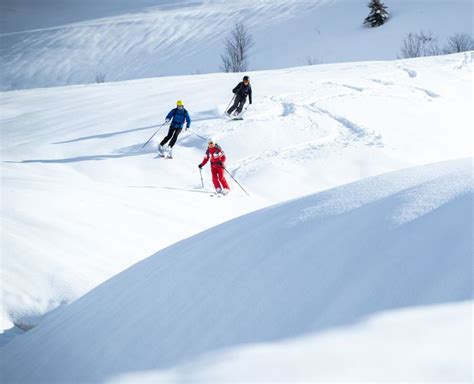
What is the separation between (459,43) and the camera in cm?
3547

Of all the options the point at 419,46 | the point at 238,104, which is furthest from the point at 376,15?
the point at 238,104

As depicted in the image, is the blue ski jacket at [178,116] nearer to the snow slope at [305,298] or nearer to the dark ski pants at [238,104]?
the dark ski pants at [238,104]

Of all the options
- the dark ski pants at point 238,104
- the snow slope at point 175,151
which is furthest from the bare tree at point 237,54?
the dark ski pants at point 238,104

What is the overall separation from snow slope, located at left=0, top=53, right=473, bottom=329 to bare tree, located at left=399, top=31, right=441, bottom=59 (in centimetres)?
1517

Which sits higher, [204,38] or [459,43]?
[204,38]

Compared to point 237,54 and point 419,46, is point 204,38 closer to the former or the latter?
point 237,54

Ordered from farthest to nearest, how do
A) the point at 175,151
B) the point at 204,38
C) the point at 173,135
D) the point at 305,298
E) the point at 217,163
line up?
the point at 204,38 < the point at 175,151 < the point at 173,135 < the point at 217,163 < the point at 305,298

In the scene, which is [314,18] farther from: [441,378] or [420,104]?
[441,378]

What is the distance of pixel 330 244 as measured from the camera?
244cm

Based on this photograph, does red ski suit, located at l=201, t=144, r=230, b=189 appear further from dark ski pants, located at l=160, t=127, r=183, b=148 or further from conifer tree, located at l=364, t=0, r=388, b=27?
conifer tree, located at l=364, t=0, r=388, b=27

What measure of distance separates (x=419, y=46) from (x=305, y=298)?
39.1 meters

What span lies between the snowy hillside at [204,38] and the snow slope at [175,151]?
20.7 metres

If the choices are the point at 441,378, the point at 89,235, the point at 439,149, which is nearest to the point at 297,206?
the point at 441,378

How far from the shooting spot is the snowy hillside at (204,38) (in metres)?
41.2
